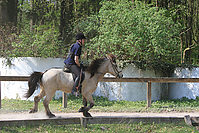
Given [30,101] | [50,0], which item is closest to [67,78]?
[30,101]

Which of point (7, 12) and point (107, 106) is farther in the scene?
point (7, 12)

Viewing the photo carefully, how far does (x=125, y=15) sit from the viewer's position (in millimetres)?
12023

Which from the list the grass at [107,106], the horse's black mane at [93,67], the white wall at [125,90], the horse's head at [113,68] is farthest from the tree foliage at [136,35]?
the horse's black mane at [93,67]

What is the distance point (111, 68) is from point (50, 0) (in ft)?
43.5

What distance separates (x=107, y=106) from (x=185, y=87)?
16.1 feet

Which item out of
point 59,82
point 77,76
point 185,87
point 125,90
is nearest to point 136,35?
point 125,90

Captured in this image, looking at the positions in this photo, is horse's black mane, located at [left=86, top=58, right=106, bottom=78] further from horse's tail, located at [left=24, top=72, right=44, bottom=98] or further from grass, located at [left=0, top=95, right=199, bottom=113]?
grass, located at [left=0, top=95, right=199, bottom=113]

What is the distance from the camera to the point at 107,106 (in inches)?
393

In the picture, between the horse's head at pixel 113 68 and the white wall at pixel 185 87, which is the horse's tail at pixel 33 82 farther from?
the white wall at pixel 185 87

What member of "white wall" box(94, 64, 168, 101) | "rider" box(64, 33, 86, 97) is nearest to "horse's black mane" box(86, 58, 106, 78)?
"rider" box(64, 33, 86, 97)

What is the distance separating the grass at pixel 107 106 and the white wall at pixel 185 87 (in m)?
0.37

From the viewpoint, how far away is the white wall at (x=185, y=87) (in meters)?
12.0

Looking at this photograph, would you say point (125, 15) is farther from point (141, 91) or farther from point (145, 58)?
point (141, 91)

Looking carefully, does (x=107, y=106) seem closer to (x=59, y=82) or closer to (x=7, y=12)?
(x=59, y=82)
